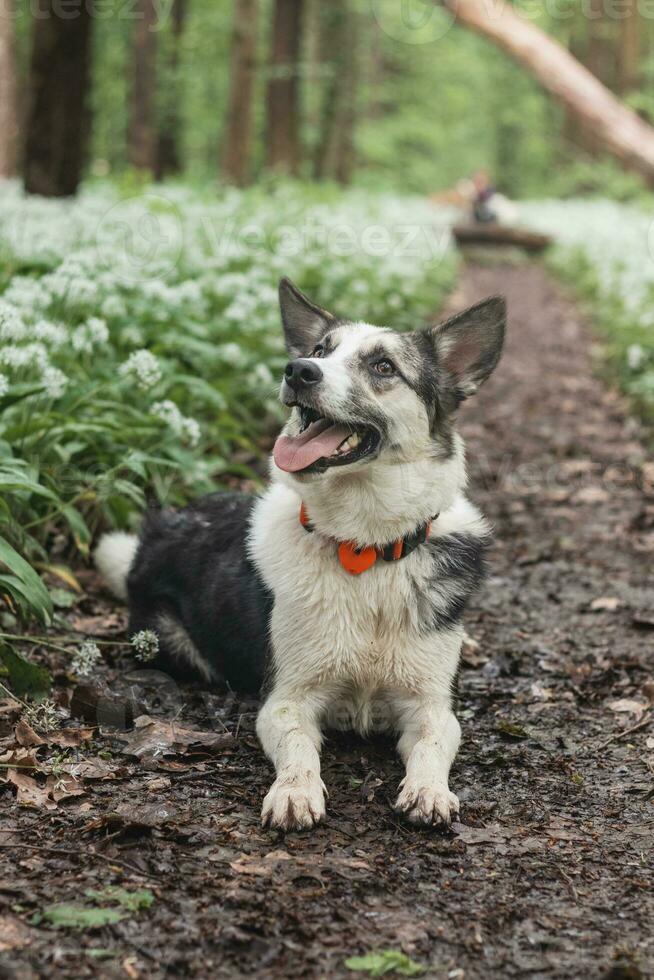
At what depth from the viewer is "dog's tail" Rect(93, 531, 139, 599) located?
5219mm

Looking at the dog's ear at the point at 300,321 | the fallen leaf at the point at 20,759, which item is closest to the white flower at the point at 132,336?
the dog's ear at the point at 300,321

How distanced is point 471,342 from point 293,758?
1.79m

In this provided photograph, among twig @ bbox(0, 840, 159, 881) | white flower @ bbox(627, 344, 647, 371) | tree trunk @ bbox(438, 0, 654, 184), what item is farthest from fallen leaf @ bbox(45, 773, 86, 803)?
tree trunk @ bbox(438, 0, 654, 184)

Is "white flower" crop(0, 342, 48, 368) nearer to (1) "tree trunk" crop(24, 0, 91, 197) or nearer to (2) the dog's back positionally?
(2) the dog's back

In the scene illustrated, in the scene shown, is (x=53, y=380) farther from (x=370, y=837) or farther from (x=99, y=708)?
(x=370, y=837)

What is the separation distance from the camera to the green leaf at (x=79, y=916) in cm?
269

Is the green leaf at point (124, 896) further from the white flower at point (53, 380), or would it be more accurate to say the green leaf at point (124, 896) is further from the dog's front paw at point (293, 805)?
the white flower at point (53, 380)

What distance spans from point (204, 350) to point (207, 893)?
4.25 meters

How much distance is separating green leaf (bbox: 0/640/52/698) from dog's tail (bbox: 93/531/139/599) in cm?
112

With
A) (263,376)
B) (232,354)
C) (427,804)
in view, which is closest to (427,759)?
(427,804)

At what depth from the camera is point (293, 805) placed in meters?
3.34

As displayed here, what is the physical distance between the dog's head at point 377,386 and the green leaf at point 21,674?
1.29m

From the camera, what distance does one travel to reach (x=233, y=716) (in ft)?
14.1

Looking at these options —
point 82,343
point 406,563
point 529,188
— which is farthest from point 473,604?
point 529,188
